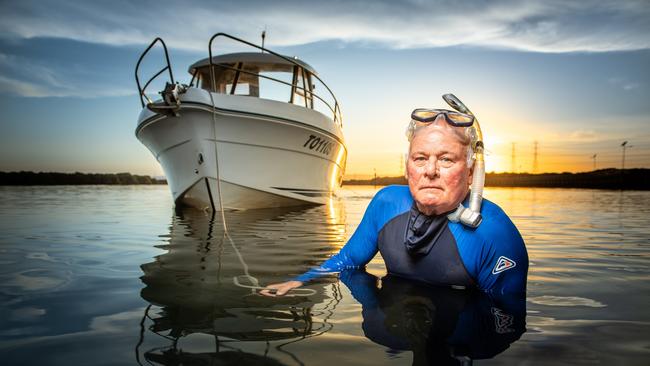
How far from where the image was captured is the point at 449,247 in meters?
2.41

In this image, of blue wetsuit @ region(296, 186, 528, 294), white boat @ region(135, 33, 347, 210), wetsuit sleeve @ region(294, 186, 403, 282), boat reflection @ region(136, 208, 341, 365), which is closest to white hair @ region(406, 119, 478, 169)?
blue wetsuit @ region(296, 186, 528, 294)

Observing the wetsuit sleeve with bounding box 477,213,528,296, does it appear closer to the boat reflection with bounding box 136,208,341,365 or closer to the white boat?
the boat reflection with bounding box 136,208,341,365

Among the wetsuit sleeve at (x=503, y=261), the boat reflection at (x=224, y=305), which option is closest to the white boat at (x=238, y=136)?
the boat reflection at (x=224, y=305)

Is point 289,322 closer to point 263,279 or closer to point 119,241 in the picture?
point 263,279

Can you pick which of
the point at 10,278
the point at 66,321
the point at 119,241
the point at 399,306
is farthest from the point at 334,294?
the point at 119,241

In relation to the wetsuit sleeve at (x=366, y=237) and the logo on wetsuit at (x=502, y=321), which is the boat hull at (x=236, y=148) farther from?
the logo on wetsuit at (x=502, y=321)

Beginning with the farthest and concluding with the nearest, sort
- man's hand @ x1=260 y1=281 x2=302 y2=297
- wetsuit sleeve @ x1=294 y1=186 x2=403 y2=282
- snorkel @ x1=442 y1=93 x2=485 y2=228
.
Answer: wetsuit sleeve @ x1=294 y1=186 x2=403 y2=282
man's hand @ x1=260 y1=281 x2=302 y2=297
snorkel @ x1=442 y1=93 x2=485 y2=228

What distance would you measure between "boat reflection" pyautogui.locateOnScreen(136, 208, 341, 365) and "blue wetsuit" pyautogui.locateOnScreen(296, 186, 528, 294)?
48 cm

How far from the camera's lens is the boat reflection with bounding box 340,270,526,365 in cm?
166

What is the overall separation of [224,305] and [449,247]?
1365mm

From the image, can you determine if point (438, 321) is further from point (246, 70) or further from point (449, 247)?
point (246, 70)

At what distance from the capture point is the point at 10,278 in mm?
2992

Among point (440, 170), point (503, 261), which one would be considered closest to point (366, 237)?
point (440, 170)

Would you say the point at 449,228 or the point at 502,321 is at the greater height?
the point at 449,228
